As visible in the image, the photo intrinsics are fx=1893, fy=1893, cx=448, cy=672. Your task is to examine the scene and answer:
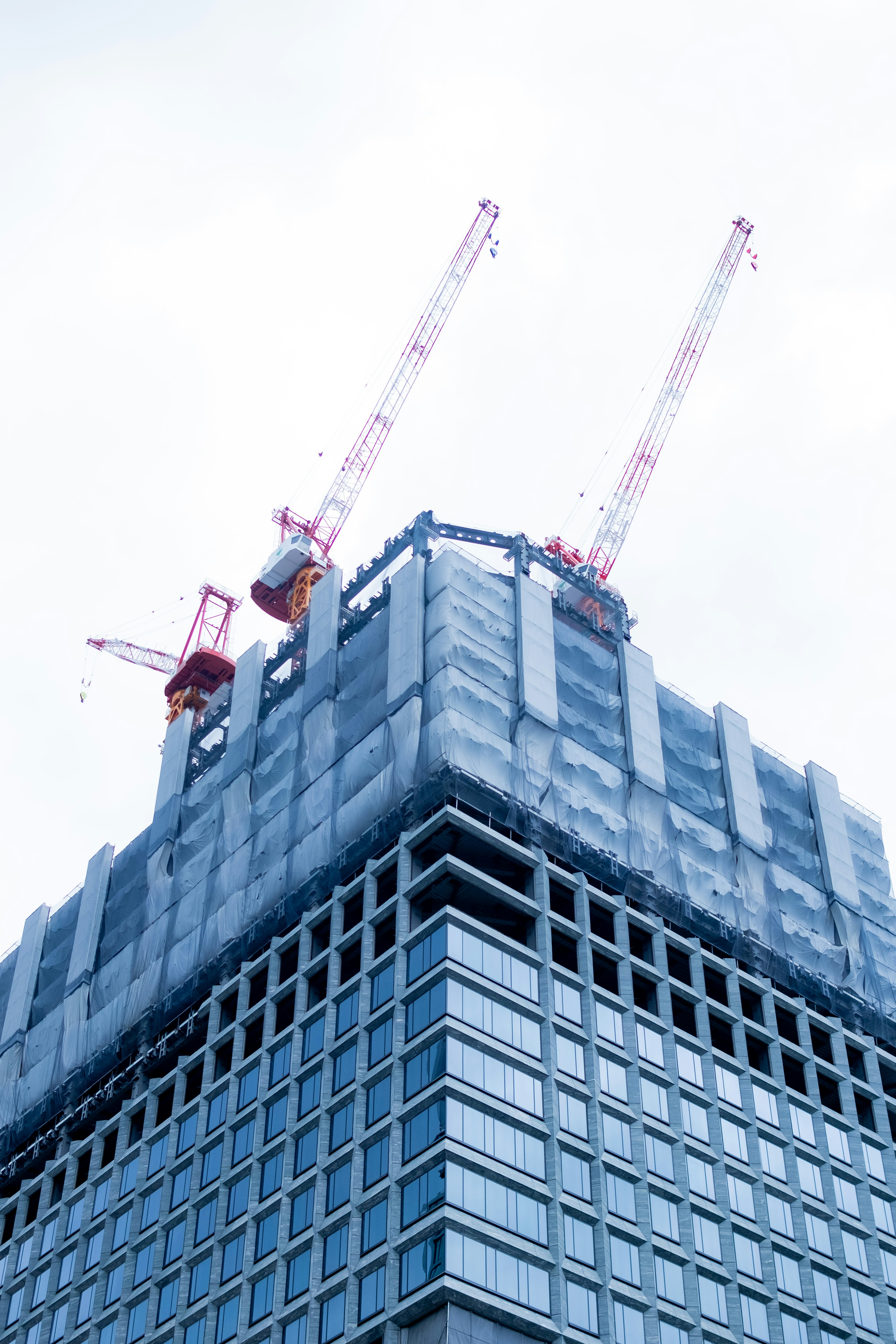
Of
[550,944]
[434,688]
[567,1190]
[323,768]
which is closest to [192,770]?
[323,768]

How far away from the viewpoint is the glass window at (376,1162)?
9338cm

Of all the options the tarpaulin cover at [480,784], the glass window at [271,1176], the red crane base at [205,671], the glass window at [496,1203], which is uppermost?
the red crane base at [205,671]

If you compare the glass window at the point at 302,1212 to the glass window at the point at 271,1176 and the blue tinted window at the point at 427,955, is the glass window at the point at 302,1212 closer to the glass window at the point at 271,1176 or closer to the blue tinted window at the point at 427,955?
the glass window at the point at 271,1176

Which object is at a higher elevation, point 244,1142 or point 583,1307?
point 244,1142

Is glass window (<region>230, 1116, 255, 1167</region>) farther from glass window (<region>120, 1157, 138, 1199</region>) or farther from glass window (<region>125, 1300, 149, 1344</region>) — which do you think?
glass window (<region>120, 1157, 138, 1199</region>)

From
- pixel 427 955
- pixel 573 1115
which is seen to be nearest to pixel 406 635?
pixel 427 955

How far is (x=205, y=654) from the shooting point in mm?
192500

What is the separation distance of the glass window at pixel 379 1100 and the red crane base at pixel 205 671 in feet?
317

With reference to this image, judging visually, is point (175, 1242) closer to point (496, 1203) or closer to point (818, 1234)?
point (496, 1203)

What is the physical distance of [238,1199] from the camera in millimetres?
104812

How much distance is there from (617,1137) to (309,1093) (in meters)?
17.0

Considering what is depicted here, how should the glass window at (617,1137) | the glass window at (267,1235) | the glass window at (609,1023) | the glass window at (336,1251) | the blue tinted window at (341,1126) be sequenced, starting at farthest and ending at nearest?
the glass window at (609,1023)
the glass window at (267,1235)
the glass window at (617,1137)
the blue tinted window at (341,1126)
the glass window at (336,1251)

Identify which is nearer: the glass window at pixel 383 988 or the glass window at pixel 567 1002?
the glass window at pixel 383 988

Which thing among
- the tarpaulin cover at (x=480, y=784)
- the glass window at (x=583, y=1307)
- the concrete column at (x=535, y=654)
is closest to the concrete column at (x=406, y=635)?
the tarpaulin cover at (x=480, y=784)
